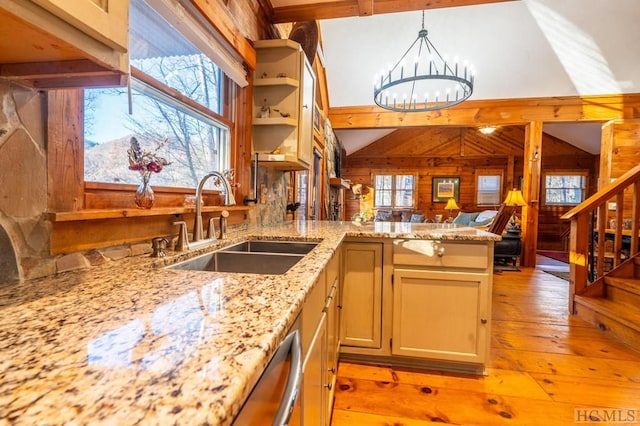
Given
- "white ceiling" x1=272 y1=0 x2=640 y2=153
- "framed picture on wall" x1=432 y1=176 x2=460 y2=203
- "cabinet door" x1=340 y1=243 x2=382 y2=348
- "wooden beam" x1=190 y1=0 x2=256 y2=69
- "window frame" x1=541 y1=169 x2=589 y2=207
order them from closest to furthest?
"wooden beam" x1=190 y1=0 x2=256 y2=69 → "cabinet door" x1=340 y1=243 x2=382 y2=348 → "white ceiling" x1=272 y1=0 x2=640 y2=153 → "window frame" x1=541 y1=169 x2=589 y2=207 → "framed picture on wall" x1=432 y1=176 x2=460 y2=203

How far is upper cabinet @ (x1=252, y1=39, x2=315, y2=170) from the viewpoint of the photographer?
2.10 m

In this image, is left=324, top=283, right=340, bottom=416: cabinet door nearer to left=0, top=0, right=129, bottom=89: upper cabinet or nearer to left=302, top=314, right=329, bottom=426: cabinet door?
left=302, top=314, right=329, bottom=426: cabinet door

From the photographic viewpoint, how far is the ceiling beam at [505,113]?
4.55 meters

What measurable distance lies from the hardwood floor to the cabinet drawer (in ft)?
2.33

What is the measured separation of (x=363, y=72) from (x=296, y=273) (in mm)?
4512

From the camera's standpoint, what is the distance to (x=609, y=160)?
4438 millimetres

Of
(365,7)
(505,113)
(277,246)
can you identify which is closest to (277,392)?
(277,246)

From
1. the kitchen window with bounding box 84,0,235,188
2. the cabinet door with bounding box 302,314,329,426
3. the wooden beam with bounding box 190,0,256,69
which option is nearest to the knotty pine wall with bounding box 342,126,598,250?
the wooden beam with bounding box 190,0,256,69

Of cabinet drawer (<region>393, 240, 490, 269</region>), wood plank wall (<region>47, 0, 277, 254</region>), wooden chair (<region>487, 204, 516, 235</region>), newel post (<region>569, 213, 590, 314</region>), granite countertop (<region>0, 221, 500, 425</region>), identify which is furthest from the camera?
wooden chair (<region>487, 204, 516, 235</region>)

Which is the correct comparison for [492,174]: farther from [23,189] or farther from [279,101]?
[23,189]

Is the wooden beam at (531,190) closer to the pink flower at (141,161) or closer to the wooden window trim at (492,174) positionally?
the wooden window trim at (492,174)

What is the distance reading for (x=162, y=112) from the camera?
1347 mm

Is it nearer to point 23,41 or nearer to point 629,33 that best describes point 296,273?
point 23,41

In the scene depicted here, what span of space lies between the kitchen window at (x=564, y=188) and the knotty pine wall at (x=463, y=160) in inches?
6.4
